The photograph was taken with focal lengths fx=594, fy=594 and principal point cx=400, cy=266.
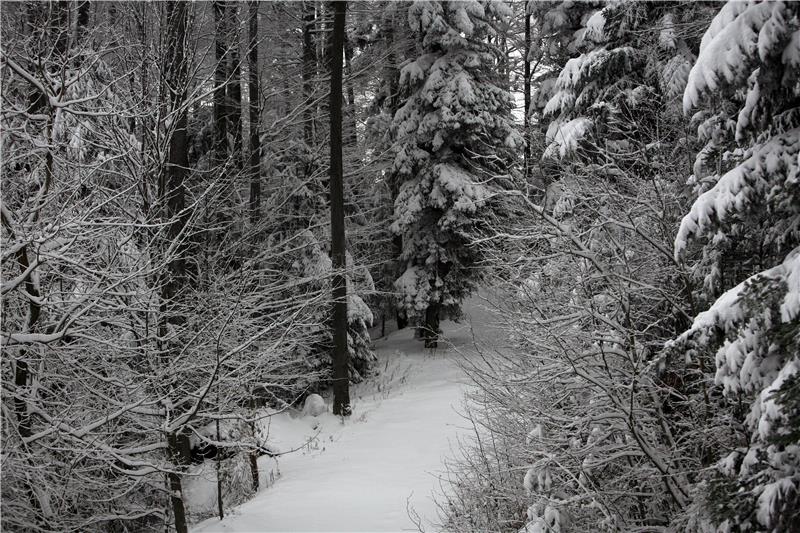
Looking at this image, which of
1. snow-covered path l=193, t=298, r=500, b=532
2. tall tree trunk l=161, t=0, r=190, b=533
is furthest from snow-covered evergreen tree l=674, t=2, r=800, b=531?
tall tree trunk l=161, t=0, r=190, b=533

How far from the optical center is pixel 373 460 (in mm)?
11031

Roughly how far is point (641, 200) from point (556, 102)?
548 centimetres

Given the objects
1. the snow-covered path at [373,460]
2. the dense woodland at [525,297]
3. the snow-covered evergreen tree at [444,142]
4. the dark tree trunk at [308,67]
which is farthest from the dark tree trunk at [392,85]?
the dense woodland at [525,297]

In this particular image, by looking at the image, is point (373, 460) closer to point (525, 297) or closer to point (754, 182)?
point (525, 297)

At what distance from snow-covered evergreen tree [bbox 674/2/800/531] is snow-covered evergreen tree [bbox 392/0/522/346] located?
13.4 metres

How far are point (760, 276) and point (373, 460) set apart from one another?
877 centimetres

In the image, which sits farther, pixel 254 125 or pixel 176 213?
pixel 254 125

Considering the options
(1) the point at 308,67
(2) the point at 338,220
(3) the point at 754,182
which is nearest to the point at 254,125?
(2) the point at 338,220

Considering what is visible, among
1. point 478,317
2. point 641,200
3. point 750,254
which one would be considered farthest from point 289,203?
point 750,254

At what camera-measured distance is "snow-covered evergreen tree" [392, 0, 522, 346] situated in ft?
57.6

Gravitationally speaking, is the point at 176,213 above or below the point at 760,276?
above

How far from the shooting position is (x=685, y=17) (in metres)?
8.53

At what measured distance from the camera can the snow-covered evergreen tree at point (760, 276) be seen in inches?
126

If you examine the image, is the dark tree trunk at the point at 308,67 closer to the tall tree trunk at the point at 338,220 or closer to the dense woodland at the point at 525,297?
the tall tree trunk at the point at 338,220
